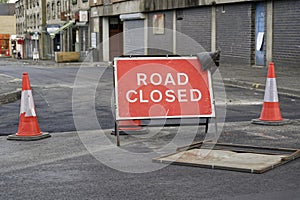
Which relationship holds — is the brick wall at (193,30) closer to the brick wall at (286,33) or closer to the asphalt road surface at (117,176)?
the brick wall at (286,33)

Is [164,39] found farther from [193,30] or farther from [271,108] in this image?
[271,108]

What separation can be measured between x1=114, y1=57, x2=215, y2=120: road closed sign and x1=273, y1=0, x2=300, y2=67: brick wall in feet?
49.1

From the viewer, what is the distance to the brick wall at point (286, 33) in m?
22.8

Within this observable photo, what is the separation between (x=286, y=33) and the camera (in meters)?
23.3

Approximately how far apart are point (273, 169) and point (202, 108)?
2.23 meters

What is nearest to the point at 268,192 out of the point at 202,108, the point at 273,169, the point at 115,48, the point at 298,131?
the point at 273,169

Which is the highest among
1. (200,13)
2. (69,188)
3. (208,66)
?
(200,13)

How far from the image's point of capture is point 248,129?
9.34 meters

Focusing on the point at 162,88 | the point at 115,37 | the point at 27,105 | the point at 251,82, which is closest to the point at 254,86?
the point at 251,82

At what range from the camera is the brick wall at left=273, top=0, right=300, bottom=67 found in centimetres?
2275

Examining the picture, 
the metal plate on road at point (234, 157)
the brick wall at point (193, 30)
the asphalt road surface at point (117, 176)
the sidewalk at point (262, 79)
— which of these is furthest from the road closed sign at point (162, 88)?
the brick wall at point (193, 30)

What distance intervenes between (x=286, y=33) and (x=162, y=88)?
52.3 feet

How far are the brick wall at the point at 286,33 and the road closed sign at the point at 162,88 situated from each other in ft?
49.1

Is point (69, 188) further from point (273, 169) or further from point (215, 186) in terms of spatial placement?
point (273, 169)
